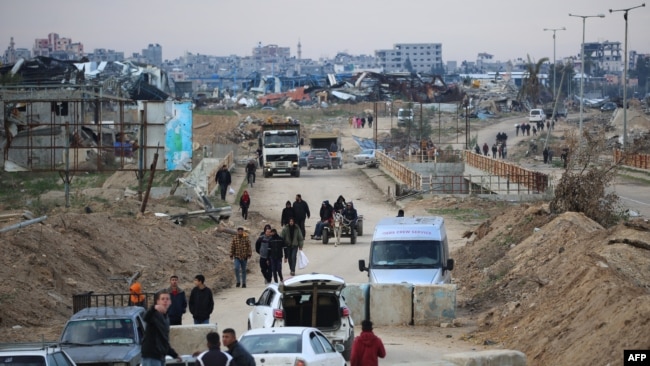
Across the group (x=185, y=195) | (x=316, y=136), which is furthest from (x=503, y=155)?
(x=185, y=195)

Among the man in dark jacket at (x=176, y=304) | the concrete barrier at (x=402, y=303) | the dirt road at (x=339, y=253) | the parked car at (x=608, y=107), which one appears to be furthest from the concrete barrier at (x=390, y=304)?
the parked car at (x=608, y=107)

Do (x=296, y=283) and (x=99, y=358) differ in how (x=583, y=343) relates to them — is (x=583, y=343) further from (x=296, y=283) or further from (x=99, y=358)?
(x=99, y=358)

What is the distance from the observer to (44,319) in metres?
23.0

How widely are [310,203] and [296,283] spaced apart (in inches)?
1399

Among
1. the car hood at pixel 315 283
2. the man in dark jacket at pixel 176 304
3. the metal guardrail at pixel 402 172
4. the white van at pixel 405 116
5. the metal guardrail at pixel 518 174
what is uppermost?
the white van at pixel 405 116

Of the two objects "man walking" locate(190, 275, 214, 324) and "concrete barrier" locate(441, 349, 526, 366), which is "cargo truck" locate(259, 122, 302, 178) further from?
"concrete barrier" locate(441, 349, 526, 366)

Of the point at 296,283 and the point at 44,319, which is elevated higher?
the point at 296,283

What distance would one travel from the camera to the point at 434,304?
2327 centimetres

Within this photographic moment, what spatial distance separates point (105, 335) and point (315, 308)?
11.1 ft

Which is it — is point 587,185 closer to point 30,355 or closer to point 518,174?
point 30,355

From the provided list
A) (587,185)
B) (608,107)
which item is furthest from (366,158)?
(608,107)

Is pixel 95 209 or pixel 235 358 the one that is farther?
pixel 95 209

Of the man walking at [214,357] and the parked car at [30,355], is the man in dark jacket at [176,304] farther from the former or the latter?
the man walking at [214,357]

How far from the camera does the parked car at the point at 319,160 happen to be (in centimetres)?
7906
